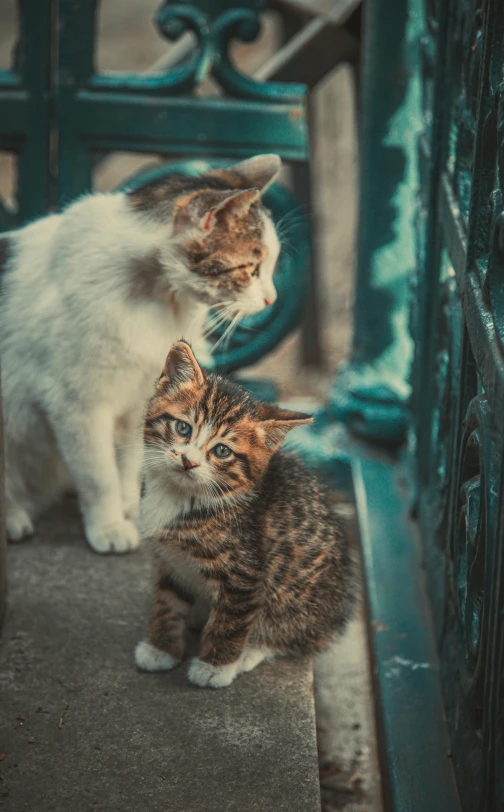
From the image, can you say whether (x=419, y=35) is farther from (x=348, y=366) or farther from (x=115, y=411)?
(x=115, y=411)

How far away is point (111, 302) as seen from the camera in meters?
2.47

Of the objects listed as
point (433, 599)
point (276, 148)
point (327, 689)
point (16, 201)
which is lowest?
point (327, 689)

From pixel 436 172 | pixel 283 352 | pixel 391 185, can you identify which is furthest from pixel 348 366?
pixel 283 352

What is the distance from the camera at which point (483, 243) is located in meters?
1.81

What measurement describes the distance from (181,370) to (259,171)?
2.56 ft

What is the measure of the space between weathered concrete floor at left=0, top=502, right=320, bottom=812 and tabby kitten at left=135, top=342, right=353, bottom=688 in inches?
3.1

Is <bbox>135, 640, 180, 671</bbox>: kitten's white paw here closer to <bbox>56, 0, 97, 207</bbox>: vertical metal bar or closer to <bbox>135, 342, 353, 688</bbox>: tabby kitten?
<bbox>135, 342, 353, 688</bbox>: tabby kitten

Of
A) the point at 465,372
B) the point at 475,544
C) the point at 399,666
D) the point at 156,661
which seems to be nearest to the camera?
the point at 475,544

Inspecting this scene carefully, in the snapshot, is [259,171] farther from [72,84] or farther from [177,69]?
[72,84]

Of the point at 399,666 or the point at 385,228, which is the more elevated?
the point at 385,228

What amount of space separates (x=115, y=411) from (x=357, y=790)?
1.11 m

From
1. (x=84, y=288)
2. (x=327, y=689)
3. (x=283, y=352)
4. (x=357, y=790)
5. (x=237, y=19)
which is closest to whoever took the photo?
(x=357, y=790)

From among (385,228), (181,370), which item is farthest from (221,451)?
(385,228)

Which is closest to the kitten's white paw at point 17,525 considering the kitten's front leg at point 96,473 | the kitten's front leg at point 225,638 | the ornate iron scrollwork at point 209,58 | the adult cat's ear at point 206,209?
the kitten's front leg at point 96,473
